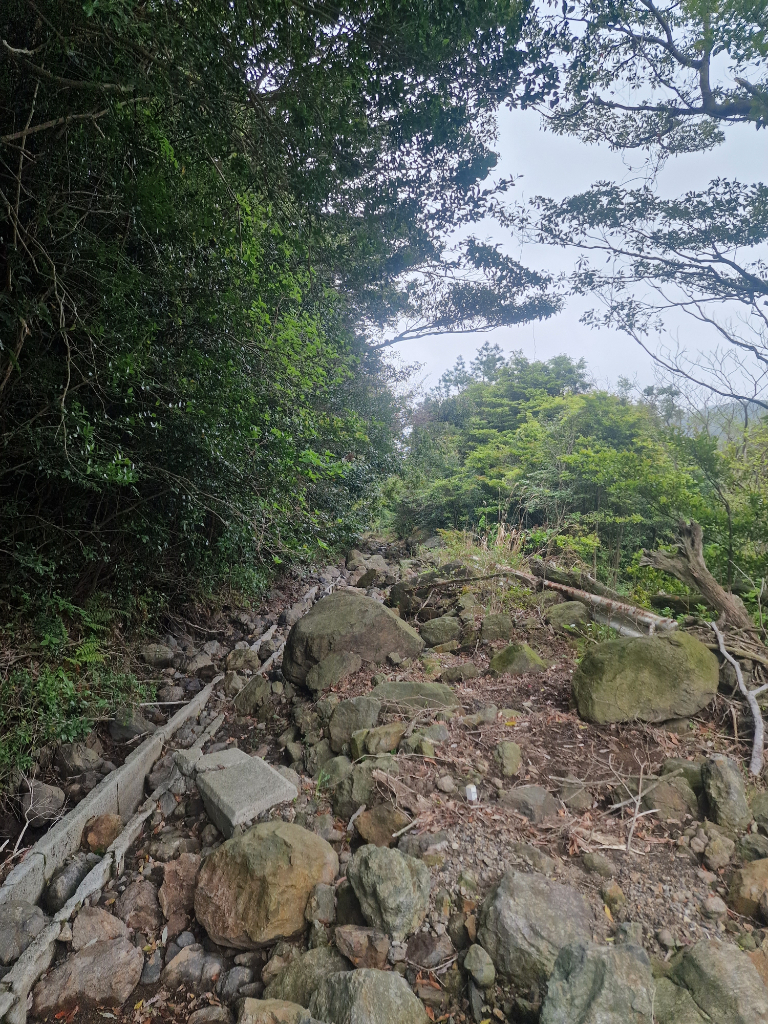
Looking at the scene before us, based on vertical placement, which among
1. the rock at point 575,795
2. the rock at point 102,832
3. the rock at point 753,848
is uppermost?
the rock at point 753,848

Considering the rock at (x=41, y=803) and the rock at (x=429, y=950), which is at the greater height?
the rock at (x=429, y=950)

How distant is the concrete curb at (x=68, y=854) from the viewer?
208 centimetres

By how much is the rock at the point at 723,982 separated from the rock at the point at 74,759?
3.76 meters

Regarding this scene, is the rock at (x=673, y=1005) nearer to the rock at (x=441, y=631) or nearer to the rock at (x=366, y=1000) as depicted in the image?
the rock at (x=366, y=1000)

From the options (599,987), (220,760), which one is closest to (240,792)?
(220,760)

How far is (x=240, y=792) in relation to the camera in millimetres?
3000

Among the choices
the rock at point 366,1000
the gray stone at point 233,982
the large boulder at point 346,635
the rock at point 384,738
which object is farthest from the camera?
the large boulder at point 346,635

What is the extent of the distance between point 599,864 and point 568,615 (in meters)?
3.12

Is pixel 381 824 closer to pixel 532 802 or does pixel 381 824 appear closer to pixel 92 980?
pixel 532 802

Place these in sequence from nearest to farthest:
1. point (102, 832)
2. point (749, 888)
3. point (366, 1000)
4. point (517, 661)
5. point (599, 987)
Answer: point (599, 987) < point (366, 1000) < point (749, 888) < point (102, 832) < point (517, 661)

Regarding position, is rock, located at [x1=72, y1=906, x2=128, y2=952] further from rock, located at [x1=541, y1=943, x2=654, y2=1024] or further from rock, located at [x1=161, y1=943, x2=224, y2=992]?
rock, located at [x1=541, y1=943, x2=654, y2=1024]

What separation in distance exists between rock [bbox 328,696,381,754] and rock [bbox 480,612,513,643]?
1786 mm

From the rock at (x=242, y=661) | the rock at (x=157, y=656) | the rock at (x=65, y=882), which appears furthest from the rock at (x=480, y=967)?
the rock at (x=157, y=656)

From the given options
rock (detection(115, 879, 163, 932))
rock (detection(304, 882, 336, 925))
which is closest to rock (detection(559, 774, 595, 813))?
rock (detection(304, 882, 336, 925))
